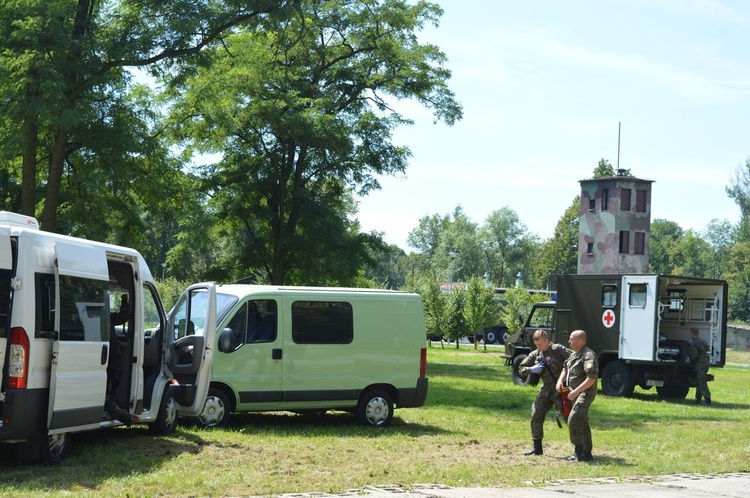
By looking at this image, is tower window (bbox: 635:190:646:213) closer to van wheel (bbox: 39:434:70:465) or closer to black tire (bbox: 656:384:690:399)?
black tire (bbox: 656:384:690:399)

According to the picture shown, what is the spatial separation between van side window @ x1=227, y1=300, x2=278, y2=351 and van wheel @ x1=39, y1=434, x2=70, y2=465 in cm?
413

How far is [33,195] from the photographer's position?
23.4m

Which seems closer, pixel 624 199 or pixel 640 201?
pixel 624 199

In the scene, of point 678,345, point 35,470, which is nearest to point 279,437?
point 35,470

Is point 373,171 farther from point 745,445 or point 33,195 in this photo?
point 745,445

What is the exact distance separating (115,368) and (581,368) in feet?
18.8

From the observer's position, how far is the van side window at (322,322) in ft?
49.6

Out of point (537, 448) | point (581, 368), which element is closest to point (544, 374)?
point (581, 368)

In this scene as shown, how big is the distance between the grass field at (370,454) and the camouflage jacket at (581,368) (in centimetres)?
101

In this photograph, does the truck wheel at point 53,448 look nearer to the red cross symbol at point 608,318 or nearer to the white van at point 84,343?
the white van at point 84,343

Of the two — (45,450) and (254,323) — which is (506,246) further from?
(45,450)

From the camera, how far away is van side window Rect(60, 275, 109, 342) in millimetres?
10508

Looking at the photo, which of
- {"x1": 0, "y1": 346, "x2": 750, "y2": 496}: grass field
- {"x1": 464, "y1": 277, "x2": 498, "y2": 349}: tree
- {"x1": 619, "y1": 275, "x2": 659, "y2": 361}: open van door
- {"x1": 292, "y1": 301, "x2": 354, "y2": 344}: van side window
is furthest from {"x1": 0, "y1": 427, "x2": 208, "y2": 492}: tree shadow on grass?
{"x1": 464, "y1": 277, "x2": 498, "y2": 349}: tree

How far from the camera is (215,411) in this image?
47.2 feet
